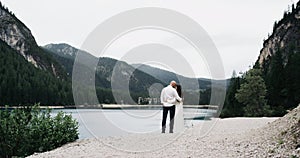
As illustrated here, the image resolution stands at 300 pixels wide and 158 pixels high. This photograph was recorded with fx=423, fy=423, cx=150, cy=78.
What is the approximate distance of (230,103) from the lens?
7706 cm

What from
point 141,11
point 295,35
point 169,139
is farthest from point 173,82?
point 295,35

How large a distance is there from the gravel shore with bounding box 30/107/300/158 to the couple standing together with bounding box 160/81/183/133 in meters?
1.20

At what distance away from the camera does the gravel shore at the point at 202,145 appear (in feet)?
38.2

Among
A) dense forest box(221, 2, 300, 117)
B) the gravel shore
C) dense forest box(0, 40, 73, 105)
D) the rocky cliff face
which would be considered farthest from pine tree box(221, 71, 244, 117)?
dense forest box(0, 40, 73, 105)

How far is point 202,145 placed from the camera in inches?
537

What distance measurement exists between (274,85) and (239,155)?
208 feet

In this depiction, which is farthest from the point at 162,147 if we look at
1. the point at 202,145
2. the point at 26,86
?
the point at 26,86

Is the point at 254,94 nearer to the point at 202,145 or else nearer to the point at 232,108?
the point at 232,108

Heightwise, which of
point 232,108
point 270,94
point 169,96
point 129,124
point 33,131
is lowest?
point 33,131

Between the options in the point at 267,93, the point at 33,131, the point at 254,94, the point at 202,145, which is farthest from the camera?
the point at 267,93

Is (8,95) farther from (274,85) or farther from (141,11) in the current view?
(141,11)

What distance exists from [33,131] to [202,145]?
26.5 feet

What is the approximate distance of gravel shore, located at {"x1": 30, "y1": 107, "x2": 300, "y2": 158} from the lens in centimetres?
1164

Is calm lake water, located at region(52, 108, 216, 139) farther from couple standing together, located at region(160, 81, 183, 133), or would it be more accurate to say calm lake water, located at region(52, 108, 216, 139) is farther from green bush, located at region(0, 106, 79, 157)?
green bush, located at region(0, 106, 79, 157)
